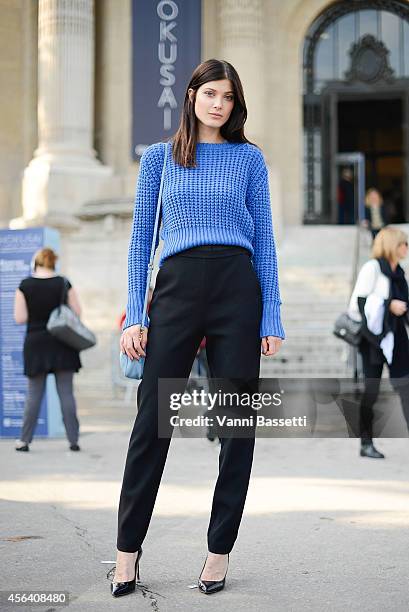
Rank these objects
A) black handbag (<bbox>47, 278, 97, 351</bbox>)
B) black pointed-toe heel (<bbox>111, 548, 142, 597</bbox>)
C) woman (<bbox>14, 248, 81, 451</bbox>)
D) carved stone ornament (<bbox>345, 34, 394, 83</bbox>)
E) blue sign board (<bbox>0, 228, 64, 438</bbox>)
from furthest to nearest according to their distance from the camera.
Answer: carved stone ornament (<bbox>345, 34, 394, 83</bbox>), blue sign board (<bbox>0, 228, 64, 438</bbox>), woman (<bbox>14, 248, 81, 451</bbox>), black handbag (<bbox>47, 278, 97, 351</bbox>), black pointed-toe heel (<bbox>111, 548, 142, 597</bbox>)

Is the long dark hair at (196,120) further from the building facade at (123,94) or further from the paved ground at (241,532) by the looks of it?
the building facade at (123,94)

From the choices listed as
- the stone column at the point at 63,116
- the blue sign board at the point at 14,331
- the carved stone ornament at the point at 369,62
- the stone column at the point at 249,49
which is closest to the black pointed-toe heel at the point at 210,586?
the blue sign board at the point at 14,331

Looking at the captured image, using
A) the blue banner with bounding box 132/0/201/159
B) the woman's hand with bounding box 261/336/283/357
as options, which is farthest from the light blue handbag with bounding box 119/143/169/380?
the blue banner with bounding box 132/0/201/159

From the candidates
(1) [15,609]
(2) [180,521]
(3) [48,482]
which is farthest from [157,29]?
(1) [15,609]

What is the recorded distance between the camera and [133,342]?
12.7 ft

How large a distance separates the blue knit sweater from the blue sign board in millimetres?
6321

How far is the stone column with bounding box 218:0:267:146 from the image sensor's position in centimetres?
2261

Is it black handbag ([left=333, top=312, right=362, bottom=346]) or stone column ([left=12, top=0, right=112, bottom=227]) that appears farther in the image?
stone column ([left=12, top=0, right=112, bottom=227])

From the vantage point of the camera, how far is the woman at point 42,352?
8961 mm

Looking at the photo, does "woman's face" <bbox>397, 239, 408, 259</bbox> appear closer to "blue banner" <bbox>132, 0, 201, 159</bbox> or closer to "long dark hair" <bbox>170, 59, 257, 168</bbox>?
"long dark hair" <bbox>170, 59, 257, 168</bbox>

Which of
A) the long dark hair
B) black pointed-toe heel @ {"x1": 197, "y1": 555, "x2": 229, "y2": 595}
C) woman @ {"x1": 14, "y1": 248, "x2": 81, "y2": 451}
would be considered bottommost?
black pointed-toe heel @ {"x1": 197, "y1": 555, "x2": 229, "y2": 595}

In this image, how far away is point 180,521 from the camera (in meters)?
5.49

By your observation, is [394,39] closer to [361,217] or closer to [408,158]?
[408,158]

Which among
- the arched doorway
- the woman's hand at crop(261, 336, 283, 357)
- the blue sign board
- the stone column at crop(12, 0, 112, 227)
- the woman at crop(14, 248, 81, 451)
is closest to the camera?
the woman's hand at crop(261, 336, 283, 357)
